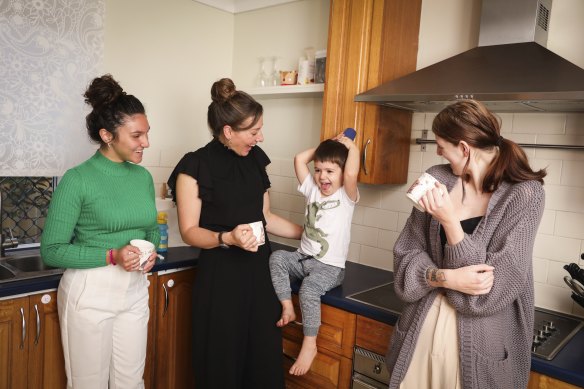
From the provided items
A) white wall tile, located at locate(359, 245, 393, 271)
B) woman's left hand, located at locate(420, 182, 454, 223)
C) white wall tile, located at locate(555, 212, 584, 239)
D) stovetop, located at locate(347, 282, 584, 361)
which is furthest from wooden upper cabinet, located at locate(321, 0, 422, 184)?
woman's left hand, located at locate(420, 182, 454, 223)

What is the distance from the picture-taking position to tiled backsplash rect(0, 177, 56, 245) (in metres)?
2.38

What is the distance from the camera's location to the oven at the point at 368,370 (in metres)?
1.92

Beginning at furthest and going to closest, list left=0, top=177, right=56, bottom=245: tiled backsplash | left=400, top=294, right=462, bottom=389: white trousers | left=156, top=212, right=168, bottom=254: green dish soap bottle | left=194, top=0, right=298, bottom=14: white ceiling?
1. left=194, top=0, right=298, bottom=14: white ceiling
2. left=156, top=212, right=168, bottom=254: green dish soap bottle
3. left=0, top=177, right=56, bottom=245: tiled backsplash
4. left=400, top=294, right=462, bottom=389: white trousers

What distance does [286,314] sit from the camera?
2.05 m

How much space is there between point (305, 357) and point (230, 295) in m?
0.41

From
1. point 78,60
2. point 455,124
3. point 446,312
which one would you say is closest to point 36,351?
point 78,60

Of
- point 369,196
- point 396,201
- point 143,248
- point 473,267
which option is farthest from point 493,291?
point 369,196

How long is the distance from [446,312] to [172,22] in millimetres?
2280

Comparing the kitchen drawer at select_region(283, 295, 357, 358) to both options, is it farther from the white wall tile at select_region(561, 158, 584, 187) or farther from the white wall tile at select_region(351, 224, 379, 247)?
the white wall tile at select_region(561, 158, 584, 187)

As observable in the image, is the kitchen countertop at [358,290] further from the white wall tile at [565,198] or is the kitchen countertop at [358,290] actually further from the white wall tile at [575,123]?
the white wall tile at [575,123]

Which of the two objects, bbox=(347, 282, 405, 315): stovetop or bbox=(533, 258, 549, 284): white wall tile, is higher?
bbox=(533, 258, 549, 284): white wall tile

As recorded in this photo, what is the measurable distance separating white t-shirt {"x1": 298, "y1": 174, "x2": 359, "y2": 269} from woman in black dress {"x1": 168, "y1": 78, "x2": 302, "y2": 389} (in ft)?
0.76

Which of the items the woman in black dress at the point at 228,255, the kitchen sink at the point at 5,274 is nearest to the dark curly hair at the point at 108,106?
the woman in black dress at the point at 228,255

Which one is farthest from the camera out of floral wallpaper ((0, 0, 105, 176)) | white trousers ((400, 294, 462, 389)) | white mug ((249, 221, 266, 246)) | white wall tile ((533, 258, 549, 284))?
floral wallpaper ((0, 0, 105, 176))
